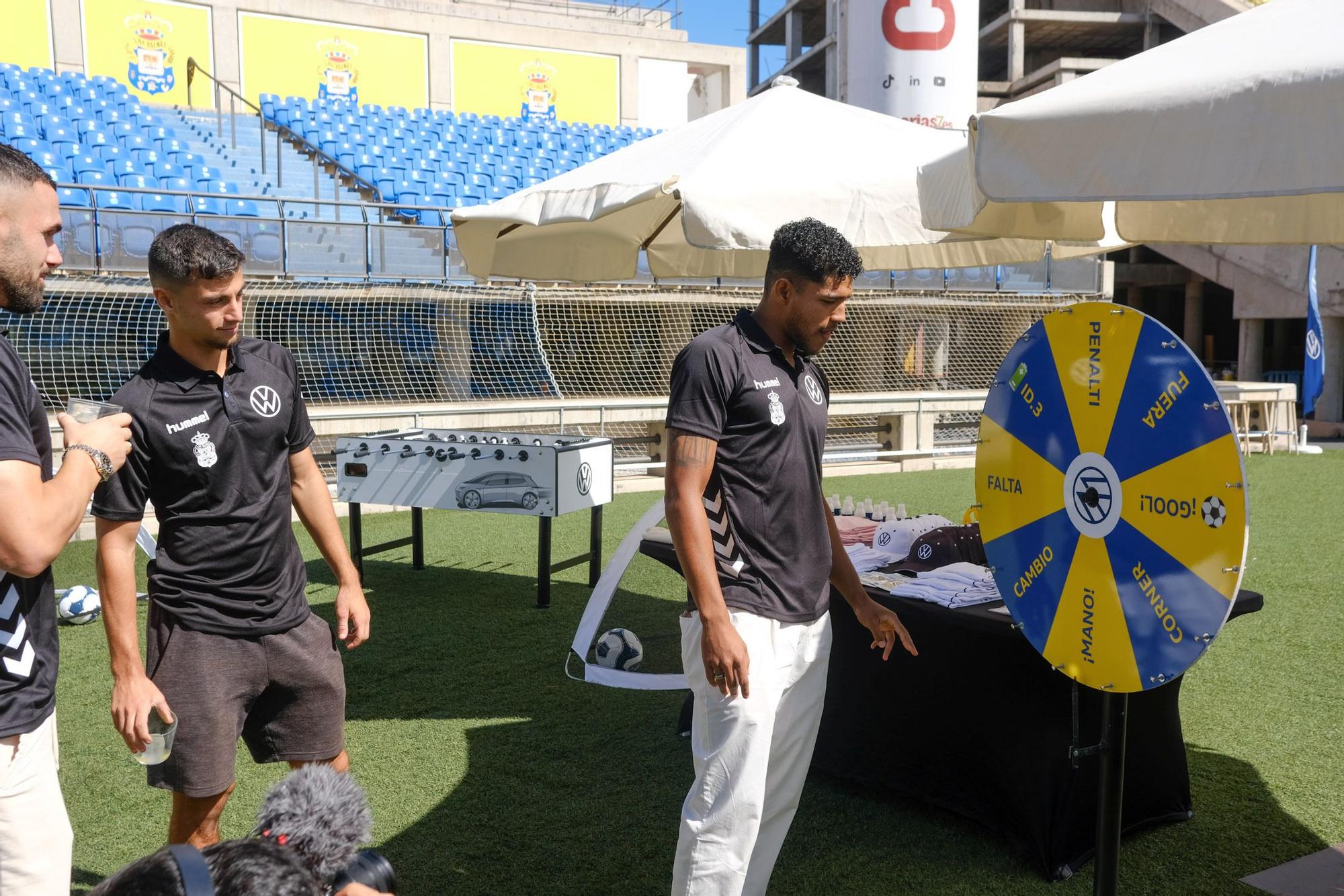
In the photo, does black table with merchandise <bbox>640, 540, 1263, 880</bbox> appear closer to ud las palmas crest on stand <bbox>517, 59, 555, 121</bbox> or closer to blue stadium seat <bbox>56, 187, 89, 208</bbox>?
blue stadium seat <bbox>56, 187, 89, 208</bbox>

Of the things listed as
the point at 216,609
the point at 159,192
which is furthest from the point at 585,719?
the point at 159,192

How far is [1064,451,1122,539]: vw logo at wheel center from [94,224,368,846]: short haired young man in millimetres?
1793

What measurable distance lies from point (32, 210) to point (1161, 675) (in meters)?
2.13

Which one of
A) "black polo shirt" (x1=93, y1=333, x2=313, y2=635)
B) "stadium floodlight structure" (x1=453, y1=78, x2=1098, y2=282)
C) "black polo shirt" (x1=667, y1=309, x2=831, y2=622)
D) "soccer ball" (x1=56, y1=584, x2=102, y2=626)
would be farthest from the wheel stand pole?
"soccer ball" (x1=56, y1=584, x2=102, y2=626)

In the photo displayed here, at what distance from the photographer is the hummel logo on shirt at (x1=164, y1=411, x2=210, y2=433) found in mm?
2405

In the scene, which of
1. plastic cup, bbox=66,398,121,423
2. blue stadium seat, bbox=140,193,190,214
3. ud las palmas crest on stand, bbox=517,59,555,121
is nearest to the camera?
plastic cup, bbox=66,398,121,423

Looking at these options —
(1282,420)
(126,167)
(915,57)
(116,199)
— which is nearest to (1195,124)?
(116,199)

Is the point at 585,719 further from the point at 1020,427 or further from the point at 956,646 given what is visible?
the point at 1020,427

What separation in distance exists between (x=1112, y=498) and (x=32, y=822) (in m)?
2.01

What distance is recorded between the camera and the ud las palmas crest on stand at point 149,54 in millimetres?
21250

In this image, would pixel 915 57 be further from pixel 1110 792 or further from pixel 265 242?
pixel 1110 792

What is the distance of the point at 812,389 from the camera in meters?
2.66

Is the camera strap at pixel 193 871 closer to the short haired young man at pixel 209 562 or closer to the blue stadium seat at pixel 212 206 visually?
the short haired young man at pixel 209 562

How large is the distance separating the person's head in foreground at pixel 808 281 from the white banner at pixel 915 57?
46.3ft
